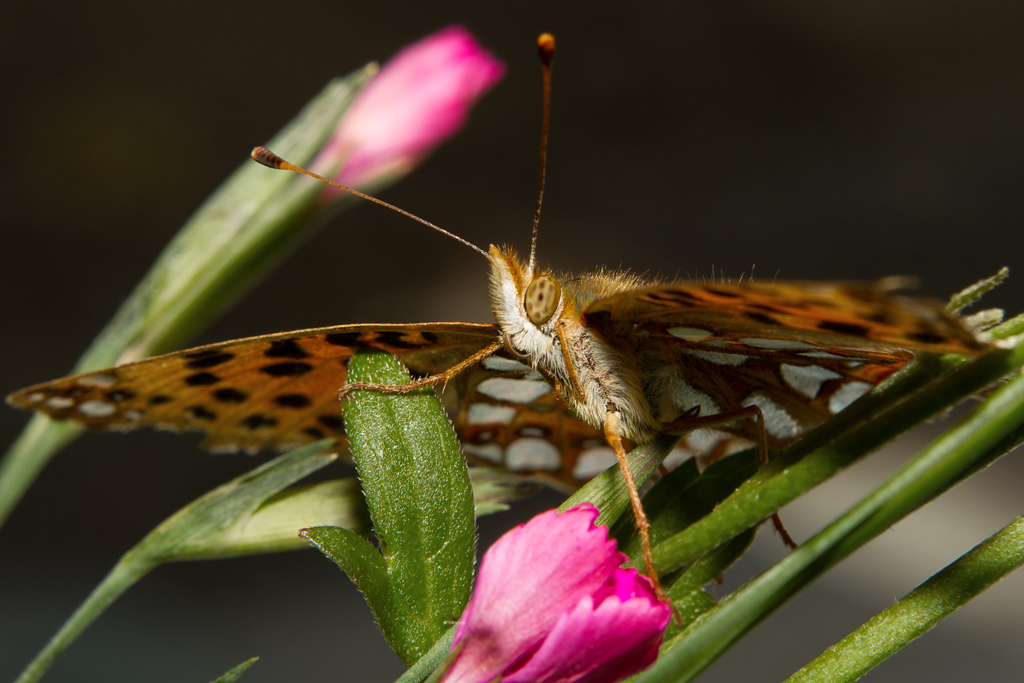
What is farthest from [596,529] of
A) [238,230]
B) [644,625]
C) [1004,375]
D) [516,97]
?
[516,97]

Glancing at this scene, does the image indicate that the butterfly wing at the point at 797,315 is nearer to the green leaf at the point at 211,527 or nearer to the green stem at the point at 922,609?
the green stem at the point at 922,609

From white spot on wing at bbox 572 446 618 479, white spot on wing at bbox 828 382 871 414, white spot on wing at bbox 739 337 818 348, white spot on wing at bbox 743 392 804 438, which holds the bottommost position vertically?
white spot on wing at bbox 828 382 871 414

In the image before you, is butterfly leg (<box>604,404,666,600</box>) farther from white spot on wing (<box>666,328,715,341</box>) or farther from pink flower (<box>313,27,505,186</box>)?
pink flower (<box>313,27,505,186</box>)

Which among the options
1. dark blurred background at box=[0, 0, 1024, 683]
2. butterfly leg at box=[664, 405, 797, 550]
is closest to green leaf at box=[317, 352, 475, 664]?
butterfly leg at box=[664, 405, 797, 550]

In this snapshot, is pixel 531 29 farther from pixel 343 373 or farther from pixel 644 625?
pixel 644 625

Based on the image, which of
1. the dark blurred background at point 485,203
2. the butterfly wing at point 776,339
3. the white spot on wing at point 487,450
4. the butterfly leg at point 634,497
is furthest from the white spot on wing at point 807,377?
the dark blurred background at point 485,203

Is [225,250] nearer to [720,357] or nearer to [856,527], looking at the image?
[720,357]

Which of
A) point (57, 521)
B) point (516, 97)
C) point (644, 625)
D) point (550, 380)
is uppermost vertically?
point (516, 97)
